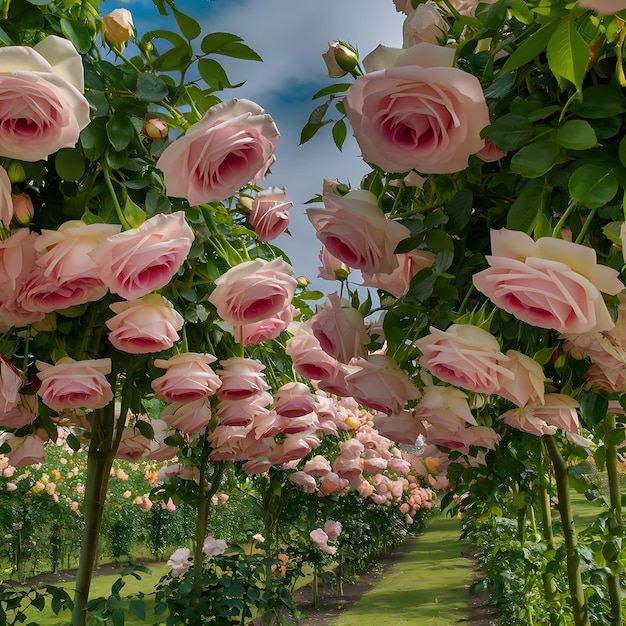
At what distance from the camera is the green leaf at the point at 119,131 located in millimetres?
805

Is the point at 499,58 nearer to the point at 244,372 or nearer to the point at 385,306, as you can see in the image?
the point at 385,306

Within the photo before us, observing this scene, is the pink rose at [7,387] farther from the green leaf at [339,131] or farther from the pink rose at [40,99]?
the green leaf at [339,131]

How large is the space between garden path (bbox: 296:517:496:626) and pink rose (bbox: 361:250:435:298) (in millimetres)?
4447

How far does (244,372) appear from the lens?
1.17 meters

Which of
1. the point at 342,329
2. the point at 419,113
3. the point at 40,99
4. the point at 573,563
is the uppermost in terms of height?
the point at 40,99

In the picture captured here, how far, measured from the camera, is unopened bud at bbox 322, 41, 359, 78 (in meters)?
0.74

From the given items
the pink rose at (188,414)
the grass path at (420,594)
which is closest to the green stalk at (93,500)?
the pink rose at (188,414)

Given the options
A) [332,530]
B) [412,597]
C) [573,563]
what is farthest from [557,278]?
[412,597]

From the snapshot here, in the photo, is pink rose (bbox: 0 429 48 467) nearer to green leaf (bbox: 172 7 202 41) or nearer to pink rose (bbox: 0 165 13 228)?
pink rose (bbox: 0 165 13 228)

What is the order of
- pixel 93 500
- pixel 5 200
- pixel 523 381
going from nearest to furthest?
1. pixel 523 381
2. pixel 5 200
3. pixel 93 500

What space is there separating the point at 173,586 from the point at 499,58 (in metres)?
2.42

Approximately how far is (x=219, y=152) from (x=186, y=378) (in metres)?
0.45

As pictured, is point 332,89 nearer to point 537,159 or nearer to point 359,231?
point 359,231

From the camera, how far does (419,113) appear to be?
0.50 metres
